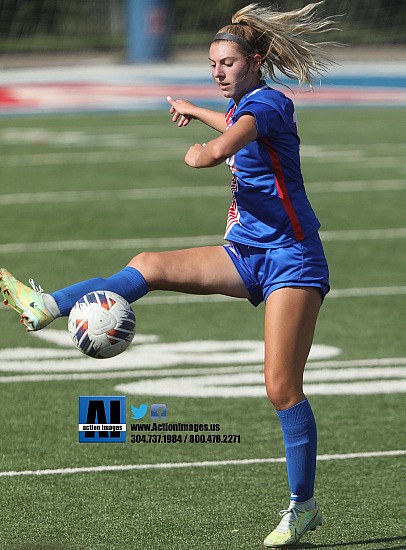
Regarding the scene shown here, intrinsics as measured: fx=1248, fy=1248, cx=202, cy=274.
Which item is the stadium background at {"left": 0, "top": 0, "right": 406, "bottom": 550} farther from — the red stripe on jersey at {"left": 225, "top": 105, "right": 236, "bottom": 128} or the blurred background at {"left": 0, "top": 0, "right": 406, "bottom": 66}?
the blurred background at {"left": 0, "top": 0, "right": 406, "bottom": 66}

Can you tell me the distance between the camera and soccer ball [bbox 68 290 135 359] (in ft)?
15.7

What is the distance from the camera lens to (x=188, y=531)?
507cm

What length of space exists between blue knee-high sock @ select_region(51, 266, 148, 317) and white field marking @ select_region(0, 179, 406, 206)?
1025 cm

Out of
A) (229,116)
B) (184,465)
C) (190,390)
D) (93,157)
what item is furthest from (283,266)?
(93,157)

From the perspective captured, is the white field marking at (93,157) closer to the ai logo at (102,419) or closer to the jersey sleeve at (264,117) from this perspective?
the ai logo at (102,419)

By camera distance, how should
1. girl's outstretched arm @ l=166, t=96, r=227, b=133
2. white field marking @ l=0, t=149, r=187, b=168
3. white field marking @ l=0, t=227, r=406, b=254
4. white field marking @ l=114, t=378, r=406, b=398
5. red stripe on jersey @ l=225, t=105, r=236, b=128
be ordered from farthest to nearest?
white field marking @ l=0, t=149, r=187, b=168 → white field marking @ l=0, t=227, r=406, b=254 → white field marking @ l=114, t=378, r=406, b=398 → girl's outstretched arm @ l=166, t=96, r=227, b=133 → red stripe on jersey @ l=225, t=105, r=236, b=128

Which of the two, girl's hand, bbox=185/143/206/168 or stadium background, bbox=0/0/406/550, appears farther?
stadium background, bbox=0/0/406/550

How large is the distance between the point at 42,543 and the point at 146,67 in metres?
28.1

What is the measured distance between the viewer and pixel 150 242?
A: 12.4m

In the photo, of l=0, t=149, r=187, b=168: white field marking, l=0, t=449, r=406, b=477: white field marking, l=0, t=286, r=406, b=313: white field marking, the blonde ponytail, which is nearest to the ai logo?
l=0, t=449, r=406, b=477: white field marking

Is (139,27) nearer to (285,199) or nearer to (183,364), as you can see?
(183,364)

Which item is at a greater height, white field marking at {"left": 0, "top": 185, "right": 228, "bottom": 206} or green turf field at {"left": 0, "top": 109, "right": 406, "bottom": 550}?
green turf field at {"left": 0, "top": 109, "right": 406, "bottom": 550}

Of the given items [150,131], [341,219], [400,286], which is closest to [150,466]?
[400,286]

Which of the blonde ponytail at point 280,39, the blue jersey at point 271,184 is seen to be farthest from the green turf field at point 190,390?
the blonde ponytail at point 280,39
